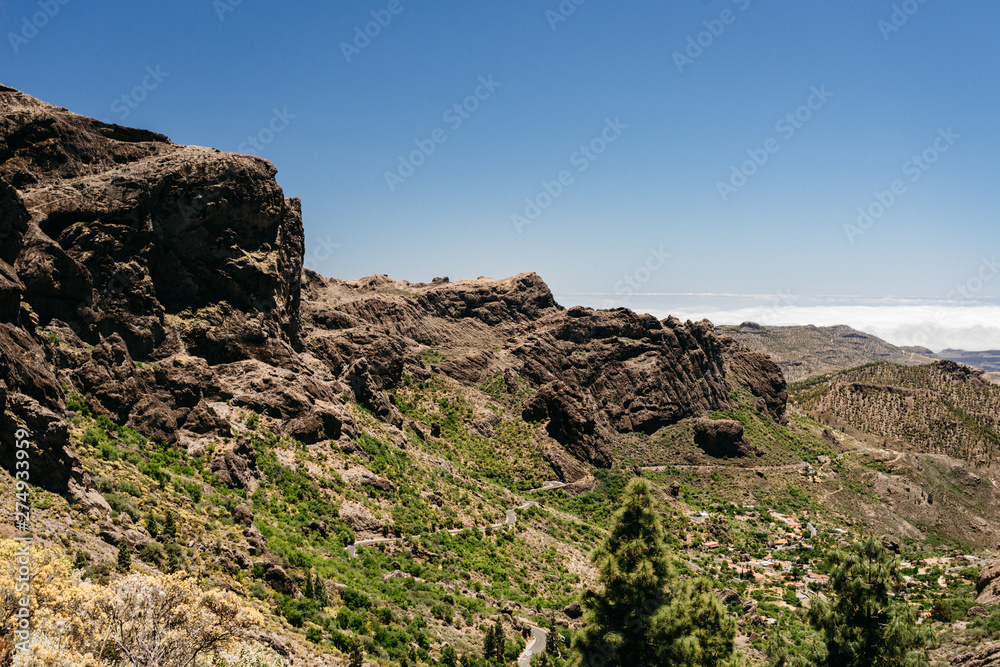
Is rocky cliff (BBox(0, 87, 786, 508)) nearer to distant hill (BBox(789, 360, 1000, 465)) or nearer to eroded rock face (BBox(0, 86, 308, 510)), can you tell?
eroded rock face (BBox(0, 86, 308, 510))

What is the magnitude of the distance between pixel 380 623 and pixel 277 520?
1141 cm

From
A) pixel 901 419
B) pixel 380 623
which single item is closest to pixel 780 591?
pixel 380 623

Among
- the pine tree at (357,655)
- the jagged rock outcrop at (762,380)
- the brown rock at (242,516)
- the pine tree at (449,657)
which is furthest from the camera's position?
the jagged rock outcrop at (762,380)

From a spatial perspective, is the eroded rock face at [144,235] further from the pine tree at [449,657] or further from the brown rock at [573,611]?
the brown rock at [573,611]

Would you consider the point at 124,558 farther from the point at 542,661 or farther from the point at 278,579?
the point at 542,661

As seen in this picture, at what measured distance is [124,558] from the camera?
19109mm

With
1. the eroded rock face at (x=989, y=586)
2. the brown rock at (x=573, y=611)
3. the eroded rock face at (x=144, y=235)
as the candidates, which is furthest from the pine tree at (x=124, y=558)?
the eroded rock face at (x=989, y=586)

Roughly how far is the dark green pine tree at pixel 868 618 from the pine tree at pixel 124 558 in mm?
28478

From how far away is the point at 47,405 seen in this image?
918 inches

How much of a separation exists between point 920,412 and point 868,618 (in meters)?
172

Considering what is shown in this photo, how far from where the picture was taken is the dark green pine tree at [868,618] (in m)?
22.7

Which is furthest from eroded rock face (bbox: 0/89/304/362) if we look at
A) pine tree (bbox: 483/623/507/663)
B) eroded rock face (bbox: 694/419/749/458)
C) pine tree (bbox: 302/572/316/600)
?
eroded rock face (bbox: 694/419/749/458)

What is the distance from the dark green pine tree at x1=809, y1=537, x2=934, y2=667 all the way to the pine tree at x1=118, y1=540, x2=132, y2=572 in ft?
93.4

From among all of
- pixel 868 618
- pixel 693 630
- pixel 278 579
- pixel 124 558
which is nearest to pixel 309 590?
pixel 278 579
